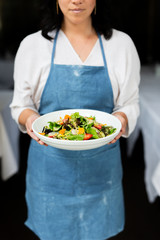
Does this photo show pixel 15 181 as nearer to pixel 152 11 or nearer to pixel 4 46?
pixel 4 46

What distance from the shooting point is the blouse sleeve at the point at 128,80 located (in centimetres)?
112

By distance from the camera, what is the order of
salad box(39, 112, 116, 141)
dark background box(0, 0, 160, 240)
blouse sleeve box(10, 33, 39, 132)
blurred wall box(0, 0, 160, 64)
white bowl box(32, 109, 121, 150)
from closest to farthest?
white bowl box(32, 109, 121, 150)
salad box(39, 112, 116, 141)
blouse sleeve box(10, 33, 39, 132)
dark background box(0, 0, 160, 240)
blurred wall box(0, 0, 160, 64)

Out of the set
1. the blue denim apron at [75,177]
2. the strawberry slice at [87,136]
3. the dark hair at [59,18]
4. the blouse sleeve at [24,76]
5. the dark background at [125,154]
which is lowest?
the dark background at [125,154]

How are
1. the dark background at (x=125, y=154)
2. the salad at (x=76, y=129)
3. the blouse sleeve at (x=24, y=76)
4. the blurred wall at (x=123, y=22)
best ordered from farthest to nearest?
the blurred wall at (x=123, y=22) < the dark background at (x=125, y=154) < the blouse sleeve at (x=24, y=76) < the salad at (x=76, y=129)

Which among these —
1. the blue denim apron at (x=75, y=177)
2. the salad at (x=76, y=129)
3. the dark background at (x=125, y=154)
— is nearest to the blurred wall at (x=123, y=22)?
the dark background at (x=125, y=154)

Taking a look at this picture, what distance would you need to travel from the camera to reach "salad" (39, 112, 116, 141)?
92 centimetres

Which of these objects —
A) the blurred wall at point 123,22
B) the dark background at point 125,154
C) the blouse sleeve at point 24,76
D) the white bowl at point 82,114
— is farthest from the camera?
the blurred wall at point 123,22

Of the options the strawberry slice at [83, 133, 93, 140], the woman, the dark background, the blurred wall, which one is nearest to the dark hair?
the woman

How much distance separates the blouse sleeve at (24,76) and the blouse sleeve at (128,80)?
1.12ft

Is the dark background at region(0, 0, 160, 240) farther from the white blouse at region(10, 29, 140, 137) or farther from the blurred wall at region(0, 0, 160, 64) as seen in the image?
the white blouse at region(10, 29, 140, 137)

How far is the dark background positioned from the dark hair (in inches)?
31.7

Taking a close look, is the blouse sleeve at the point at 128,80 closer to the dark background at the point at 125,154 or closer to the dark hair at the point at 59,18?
the dark hair at the point at 59,18

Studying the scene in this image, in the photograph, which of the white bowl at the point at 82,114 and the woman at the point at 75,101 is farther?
the woman at the point at 75,101

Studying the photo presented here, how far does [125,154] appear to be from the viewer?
3.07 m
